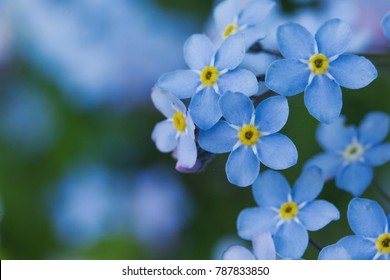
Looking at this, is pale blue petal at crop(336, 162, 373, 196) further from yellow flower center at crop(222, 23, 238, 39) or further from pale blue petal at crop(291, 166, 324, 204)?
yellow flower center at crop(222, 23, 238, 39)

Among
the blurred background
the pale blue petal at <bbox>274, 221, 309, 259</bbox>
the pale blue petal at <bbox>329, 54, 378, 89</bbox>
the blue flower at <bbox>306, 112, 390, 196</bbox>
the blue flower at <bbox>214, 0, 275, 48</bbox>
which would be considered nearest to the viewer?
the pale blue petal at <bbox>329, 54, 378, 89</bbox>

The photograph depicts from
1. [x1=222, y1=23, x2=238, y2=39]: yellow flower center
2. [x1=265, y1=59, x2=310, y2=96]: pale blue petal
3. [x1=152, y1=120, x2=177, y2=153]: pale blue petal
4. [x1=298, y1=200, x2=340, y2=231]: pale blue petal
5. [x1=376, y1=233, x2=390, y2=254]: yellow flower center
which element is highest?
[x1=222, y1=23, x2=238, y2=39]: yellow flower center

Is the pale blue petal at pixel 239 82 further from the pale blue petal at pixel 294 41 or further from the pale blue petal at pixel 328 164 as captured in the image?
the pale blue petal at pixel 328 164

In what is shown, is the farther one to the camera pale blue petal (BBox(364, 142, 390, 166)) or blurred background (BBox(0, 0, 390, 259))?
blurred background (BBox(0, 0, 390, 259))

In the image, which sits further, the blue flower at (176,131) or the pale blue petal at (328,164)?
the pale blue petal at (328,164)

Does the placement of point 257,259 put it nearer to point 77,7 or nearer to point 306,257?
point 306,257

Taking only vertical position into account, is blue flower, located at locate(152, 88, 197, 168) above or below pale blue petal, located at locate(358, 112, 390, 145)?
below

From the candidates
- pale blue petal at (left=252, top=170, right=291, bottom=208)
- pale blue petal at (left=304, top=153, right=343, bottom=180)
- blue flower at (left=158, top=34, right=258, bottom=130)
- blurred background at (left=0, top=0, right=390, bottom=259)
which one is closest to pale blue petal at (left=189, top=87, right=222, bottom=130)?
blue flower at (left=158, top=34, right=258, bottom=130)

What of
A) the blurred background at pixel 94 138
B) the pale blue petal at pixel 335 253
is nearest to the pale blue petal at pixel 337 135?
the pale blue petal at pixel 335 253
